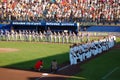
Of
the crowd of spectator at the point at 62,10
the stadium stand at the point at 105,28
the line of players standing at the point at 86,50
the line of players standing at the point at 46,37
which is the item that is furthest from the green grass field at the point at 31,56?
the crowd of spectator at the point at 62,10

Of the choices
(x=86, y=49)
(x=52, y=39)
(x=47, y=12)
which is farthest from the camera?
(x=47, y=12)

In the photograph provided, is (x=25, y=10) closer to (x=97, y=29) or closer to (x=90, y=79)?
(x=97, y=29)

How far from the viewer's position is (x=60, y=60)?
27.4 metres

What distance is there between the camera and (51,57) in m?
28.9

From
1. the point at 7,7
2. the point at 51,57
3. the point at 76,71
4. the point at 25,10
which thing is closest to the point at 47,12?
the point at 25,10

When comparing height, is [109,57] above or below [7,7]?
below

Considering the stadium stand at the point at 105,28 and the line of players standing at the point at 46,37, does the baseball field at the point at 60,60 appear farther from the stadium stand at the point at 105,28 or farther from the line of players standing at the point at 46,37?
the stadium stand at the point at 105,28

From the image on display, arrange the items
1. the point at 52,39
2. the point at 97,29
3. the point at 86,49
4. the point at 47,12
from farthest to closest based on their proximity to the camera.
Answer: the point at 47,12 → the point at 97,29 → the point at 52,39 → the point at 86,49

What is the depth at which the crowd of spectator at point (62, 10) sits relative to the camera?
1898 inches

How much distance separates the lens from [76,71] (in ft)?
75.6

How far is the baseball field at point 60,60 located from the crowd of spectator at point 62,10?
12.9 meters

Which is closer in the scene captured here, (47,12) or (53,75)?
(53,75)

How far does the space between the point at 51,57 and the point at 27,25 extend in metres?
20.5

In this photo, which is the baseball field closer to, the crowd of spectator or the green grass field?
the green grass field
